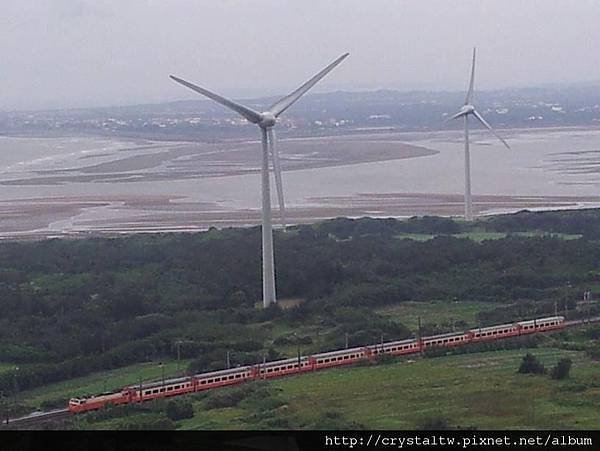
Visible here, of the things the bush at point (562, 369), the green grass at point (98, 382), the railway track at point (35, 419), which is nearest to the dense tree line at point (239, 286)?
the green grass at point (98, 382)

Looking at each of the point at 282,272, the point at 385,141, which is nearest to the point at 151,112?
the point at 282,272

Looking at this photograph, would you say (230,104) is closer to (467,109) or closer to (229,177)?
(467,109)

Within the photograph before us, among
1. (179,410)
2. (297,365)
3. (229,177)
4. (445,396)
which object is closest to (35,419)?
(179,410)

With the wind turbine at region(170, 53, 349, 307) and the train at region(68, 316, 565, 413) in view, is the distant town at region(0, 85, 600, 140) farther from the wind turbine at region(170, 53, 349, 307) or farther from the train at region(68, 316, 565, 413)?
the train at region(68, 316, 565, 413)

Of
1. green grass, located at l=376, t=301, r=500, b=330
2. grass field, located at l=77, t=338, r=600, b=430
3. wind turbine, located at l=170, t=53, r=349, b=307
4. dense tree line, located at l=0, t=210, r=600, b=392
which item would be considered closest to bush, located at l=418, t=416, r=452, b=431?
grass field, located at l=77, t=338, r=600, b=430

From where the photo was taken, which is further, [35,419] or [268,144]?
[268,144]

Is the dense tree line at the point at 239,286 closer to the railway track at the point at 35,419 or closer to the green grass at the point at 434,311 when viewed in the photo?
the green grass at the point at 434,311
